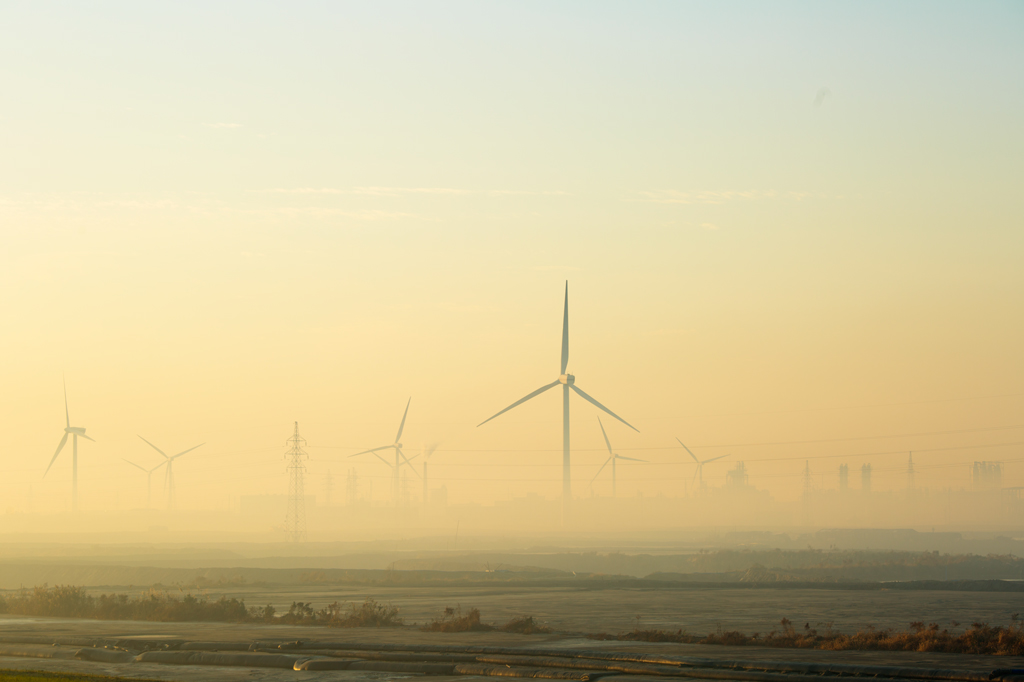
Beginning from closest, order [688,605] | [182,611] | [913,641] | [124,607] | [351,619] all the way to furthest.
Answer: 1. [913,641]
2. [351,619]
3. [182,611]
4. [124,607]
5. [688,605]

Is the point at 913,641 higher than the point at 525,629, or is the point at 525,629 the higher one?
the point at 913,641

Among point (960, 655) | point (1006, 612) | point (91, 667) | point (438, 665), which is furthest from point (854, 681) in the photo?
point (1006, 612)

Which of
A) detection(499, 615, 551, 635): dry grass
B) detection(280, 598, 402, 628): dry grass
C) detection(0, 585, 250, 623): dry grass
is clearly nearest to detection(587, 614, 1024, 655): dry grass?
detection(499, 615, 551, 635): dry grass

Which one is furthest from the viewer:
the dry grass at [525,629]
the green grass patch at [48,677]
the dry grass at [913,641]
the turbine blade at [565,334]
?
the turbine blade at [565,334]

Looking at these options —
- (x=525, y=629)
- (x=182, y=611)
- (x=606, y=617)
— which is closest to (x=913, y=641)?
(x=525, y=629)

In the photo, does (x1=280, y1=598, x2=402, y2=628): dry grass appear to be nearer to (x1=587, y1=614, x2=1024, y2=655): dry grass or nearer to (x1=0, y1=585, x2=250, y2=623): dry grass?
(x1=0, y1=585, x2=250, y2=623): dry grass

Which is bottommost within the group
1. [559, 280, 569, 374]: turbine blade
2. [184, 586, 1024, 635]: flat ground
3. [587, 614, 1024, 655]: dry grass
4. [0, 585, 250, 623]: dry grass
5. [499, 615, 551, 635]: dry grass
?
[184, 586, 1024, 635]: flat ground

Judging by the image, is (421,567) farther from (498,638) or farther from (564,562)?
(498,638)

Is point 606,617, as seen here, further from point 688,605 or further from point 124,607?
point 124,607

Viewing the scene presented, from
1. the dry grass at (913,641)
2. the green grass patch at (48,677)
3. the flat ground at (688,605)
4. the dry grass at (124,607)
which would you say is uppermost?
the green grass patch at (48,677)

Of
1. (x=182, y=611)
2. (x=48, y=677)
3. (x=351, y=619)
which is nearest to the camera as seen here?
(x=48, y=677)

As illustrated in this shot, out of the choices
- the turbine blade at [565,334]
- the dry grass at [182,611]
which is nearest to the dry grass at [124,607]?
the dry grass at [182,611]

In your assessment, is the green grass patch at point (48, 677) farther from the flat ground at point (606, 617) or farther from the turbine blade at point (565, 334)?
the turbine blade at point (565, 334)

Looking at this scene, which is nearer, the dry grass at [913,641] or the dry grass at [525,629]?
the dry grass at [913,641]
